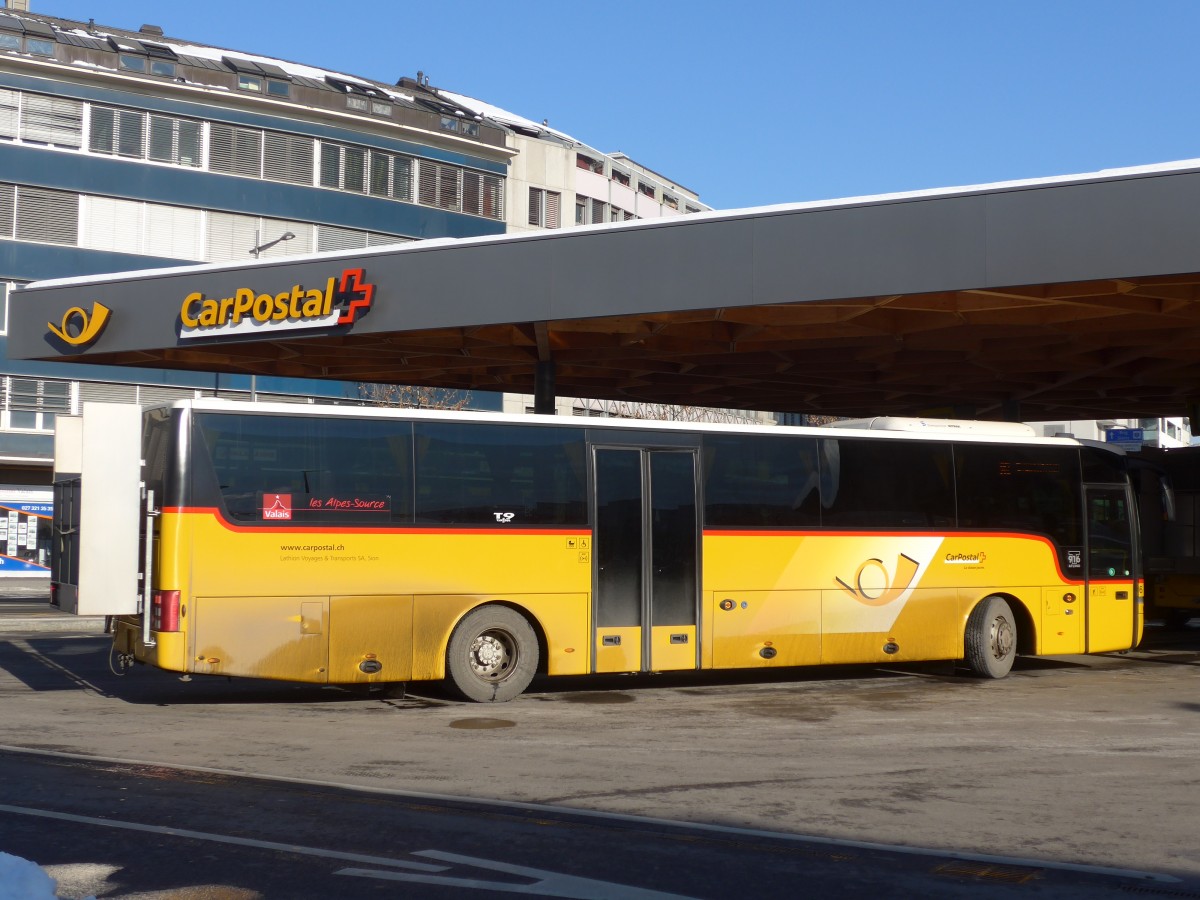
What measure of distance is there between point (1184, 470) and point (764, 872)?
2010 cm

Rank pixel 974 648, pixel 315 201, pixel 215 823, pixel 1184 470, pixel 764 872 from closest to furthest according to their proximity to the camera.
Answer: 1. pixel 764 872
2. pixel 215 823
3. pixel 974 648
4. pixel 1184 470
5. pixel 315 201

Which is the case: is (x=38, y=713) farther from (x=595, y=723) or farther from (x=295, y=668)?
(x=595, y=723)

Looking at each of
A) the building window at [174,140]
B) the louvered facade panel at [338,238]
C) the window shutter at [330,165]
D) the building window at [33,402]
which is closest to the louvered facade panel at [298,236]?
the louvered facade panel at [338,238]

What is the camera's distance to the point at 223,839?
746 cm

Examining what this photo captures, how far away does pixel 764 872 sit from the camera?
689 centimetres

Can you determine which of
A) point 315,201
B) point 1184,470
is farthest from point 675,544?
point 315,201

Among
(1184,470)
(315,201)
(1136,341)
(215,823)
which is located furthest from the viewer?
(315,201)

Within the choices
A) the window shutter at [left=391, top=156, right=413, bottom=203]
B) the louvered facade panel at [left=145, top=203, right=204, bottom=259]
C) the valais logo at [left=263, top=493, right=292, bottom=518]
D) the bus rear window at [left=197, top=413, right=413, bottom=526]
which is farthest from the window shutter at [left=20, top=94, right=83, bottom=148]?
the valais logo at [left=263, top=493, right=292, bottom=518]

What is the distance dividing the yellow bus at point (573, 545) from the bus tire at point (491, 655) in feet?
0.09

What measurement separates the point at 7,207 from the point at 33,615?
64.6 ft

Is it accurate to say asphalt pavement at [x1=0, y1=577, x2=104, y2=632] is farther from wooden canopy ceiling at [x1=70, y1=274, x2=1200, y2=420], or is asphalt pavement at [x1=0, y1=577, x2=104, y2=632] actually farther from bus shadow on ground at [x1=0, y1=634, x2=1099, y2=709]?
wooden canopy ceiling at [x1=70, y1=274, x2=1200, y2=420]

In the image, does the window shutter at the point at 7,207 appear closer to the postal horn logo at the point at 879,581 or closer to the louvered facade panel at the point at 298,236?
the louvered facade panel at the point at 298,236

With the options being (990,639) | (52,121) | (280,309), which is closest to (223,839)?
(990,639)

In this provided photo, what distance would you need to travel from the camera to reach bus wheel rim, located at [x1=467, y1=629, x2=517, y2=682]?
1462 cm
